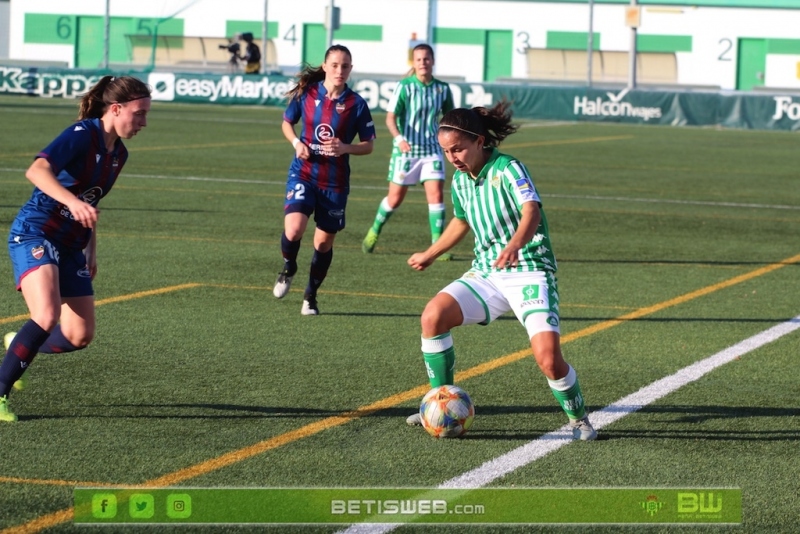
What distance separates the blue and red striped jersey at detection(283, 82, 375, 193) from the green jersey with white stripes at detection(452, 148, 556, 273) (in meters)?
3.79

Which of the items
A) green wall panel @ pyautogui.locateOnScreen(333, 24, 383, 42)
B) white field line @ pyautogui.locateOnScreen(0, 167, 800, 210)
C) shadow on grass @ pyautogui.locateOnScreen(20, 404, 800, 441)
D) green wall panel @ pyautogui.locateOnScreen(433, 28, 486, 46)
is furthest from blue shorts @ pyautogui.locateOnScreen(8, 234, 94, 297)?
green wall panel @ pyautogui.locateOnScreen(333, 24, 383, 42)

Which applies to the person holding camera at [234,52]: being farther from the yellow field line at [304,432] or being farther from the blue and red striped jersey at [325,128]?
the yellow field line at [304,432]

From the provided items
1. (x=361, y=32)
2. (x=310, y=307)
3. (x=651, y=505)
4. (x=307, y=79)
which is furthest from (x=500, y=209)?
(x=361, y=32)

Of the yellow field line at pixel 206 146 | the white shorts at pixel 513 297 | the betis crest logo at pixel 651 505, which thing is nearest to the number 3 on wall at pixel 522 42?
the yellow field line at pixel 206 146

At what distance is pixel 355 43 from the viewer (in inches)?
3041

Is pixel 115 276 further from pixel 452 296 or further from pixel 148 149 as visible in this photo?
pixel 148 149

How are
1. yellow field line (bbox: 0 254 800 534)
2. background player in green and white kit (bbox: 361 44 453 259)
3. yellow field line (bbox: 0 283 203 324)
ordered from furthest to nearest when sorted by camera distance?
1. background player in green and white kit (bbox: 361 44 453 259)
2. yellow field line (bbox: 0 283 203 324)
3. yellow field line (bbox: 0 254 800 534)

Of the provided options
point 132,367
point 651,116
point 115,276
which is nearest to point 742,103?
point 651,116

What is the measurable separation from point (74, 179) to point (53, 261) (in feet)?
1.38

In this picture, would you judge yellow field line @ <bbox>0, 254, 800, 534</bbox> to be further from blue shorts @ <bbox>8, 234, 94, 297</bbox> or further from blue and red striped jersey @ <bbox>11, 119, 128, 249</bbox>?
blue and red striped jersey @ <bbox>11, 119, 128, 249</bbox>

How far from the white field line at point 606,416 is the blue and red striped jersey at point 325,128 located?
129 inches

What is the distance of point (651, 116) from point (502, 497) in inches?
1516

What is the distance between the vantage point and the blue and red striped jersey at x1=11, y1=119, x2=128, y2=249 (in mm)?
6762

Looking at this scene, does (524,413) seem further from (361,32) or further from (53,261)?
(361,32)
